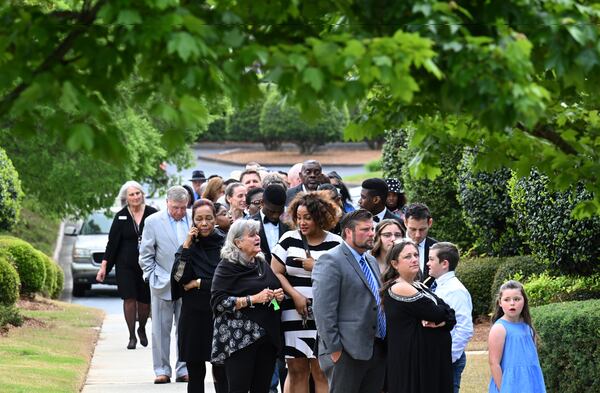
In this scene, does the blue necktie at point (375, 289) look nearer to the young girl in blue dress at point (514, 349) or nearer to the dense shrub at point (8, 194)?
the young girl in blue dress at point (514, 349)

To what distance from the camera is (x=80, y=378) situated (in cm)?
1345

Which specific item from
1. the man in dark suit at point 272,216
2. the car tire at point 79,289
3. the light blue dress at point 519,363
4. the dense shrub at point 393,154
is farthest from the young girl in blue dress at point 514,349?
the car tire at point 79,289

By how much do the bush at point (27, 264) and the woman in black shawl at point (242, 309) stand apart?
10616 mm

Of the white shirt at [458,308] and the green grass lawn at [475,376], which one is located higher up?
the white shirt at [458,308]

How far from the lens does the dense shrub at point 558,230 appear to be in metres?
13.5

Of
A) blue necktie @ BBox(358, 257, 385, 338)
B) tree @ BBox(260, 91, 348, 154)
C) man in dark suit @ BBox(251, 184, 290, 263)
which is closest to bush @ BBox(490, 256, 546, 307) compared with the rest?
man in dark suit @ BBox(251, 184, 290, 263)

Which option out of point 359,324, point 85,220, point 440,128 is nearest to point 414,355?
point 359,324

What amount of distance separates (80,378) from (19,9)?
842cm

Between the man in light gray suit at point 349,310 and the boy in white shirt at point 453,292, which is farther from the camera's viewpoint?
the boy in white shirt at point 453,292

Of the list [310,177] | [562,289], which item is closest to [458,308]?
[310,177]

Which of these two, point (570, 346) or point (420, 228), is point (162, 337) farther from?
point (570, 346)

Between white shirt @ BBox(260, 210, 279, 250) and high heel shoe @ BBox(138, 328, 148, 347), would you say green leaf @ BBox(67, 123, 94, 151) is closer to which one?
white shirt @ BBox(260, 210, 279, 250)

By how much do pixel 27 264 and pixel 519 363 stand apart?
1275 cm

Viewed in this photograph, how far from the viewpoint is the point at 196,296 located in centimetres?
1140
